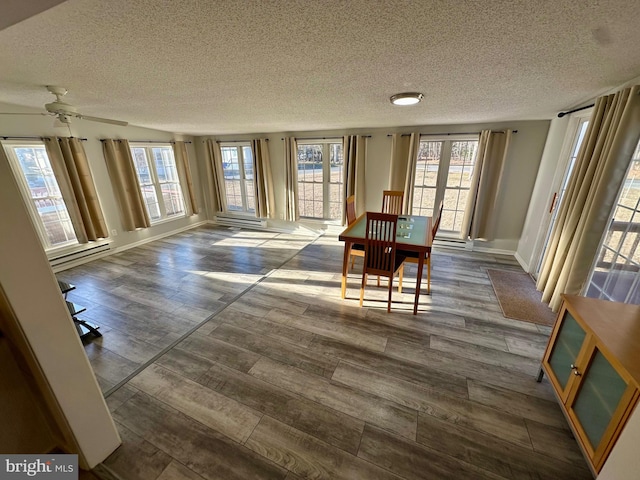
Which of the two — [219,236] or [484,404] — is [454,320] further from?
[219,236]

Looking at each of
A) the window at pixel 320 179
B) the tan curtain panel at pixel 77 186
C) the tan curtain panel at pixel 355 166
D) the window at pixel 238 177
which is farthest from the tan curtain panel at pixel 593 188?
the tan curtain panel at pixel 77 186

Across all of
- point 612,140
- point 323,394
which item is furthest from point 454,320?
point 612,140

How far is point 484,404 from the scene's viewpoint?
62.4 inches

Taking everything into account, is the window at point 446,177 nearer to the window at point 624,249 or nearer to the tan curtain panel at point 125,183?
the window at point 624,249

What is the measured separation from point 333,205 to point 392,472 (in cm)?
427

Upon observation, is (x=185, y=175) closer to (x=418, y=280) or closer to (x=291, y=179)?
(x=291, y=179)

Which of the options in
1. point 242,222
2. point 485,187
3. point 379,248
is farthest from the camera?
point 242,222

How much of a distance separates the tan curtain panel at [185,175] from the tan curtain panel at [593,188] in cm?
630

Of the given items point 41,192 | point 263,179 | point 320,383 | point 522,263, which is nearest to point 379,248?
point 320,383

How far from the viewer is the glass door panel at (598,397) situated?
109cm

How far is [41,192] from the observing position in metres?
3.41

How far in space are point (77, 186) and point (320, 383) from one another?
4463mm

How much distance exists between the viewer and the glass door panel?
1086 millimetres

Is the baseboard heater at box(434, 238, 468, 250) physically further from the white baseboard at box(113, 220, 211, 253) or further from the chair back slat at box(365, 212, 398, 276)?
the white baseboard at box(113, 220, 211, 253)
